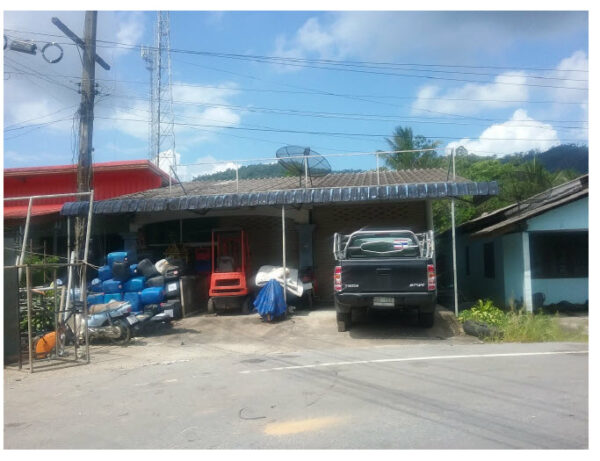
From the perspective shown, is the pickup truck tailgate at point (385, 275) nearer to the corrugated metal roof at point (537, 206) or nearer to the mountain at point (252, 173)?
the corrugated metal roof at point (537, 206)

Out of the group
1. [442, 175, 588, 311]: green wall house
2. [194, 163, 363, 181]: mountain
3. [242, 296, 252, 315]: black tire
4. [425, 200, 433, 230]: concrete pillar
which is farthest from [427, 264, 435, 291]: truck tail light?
[194, 163, 363, 181]: mountain

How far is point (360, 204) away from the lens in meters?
16.3

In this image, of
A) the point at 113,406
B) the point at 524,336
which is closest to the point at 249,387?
the point at 113,406

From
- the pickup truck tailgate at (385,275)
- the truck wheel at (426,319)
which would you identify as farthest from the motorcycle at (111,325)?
the truck wheel at (426,319)

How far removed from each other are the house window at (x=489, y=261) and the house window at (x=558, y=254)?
2106mm

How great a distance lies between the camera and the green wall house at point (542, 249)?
44.5 ft

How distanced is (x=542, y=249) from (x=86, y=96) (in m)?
12.9

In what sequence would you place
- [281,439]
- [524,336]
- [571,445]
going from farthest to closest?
[524,336]
[281,439]
[571,445]

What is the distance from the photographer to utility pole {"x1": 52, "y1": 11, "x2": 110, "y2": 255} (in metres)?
14.0

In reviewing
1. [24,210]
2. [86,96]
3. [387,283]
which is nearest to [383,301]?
[387,283]

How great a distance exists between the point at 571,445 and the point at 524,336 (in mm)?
6533

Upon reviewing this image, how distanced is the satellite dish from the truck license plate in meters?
5.34

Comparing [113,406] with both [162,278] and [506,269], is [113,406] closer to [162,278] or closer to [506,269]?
[162,278]

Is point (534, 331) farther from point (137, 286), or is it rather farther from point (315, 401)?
point (137, 286)
